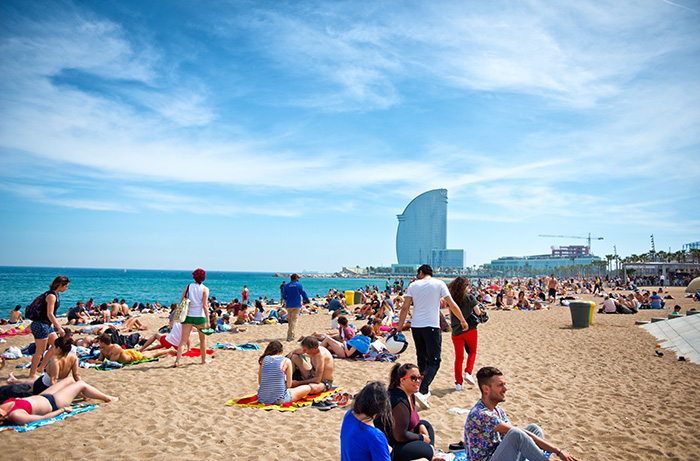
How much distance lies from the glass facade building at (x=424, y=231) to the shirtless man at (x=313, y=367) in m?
150

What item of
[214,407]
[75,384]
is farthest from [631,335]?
[75,384]

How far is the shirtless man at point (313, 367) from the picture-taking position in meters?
5.02

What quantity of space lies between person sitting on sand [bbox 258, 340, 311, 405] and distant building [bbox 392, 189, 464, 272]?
149 meters

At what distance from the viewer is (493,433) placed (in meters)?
2.78

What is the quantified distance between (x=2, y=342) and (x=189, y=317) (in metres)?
6.26

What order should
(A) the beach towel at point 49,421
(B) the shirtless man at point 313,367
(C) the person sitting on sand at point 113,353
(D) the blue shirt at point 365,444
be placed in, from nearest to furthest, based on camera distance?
(D) the blue shirt at point 365,444, (A) the beach towel at point 49,421, (B) the shirtless man at point 313,367, (C) the person sitting on sand at point 113,353

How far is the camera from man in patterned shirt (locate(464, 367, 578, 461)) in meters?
2.63

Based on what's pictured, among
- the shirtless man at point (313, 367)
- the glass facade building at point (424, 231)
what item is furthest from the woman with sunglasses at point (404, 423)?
the glass facade building at point (424, 231)

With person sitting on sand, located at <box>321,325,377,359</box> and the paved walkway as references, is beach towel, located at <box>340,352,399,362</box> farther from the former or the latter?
the paved walkway

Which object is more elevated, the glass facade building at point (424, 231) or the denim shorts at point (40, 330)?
the glass facade building at point (424, 231)

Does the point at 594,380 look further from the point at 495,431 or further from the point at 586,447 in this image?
the point at 495,431

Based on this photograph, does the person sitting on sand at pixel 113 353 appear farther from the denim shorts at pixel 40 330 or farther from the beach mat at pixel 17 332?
the beach mat at pixel 17 332

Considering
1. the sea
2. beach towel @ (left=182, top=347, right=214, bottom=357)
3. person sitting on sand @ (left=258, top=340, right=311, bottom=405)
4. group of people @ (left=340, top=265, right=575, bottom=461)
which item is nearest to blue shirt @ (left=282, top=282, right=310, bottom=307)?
beach towel @ (left=182, top=347, right=214, bottom=357)

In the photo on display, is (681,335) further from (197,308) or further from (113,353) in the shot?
(113,353)
